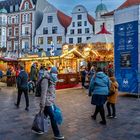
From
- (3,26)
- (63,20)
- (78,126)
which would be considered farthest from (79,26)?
(78,126)

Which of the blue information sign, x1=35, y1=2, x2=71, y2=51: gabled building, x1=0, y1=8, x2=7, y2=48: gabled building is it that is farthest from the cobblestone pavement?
x1=0, y1=8, x2=7, y2=48: gabled building

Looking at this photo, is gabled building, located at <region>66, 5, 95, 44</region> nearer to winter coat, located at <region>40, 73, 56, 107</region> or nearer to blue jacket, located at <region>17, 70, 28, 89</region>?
blue jacket, located at <region>17, 70, 28, 89</region>

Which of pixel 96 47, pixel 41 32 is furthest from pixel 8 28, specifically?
pixel 96 47

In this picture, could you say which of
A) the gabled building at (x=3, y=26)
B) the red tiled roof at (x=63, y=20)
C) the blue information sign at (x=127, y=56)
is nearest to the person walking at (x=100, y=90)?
the blue information sign at (x=127, y=56)

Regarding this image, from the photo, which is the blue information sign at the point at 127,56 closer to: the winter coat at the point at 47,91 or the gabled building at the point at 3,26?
the winter coat at the point at 47,91

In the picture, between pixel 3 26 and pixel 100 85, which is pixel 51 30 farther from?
pixel 100 85

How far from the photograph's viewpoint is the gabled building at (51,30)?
57594mm

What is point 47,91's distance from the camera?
6.58m

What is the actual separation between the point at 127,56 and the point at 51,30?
44.0 meters

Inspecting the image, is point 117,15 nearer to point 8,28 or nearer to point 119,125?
point 119,125

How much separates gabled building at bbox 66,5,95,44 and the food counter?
33089 millimetres

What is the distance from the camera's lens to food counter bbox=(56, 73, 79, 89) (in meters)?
21.1

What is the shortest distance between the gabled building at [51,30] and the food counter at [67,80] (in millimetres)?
34598

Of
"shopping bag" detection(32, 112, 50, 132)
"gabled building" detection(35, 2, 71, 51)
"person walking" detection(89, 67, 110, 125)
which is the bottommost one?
"shopping bag" detection(32, 112, 50, 132)
